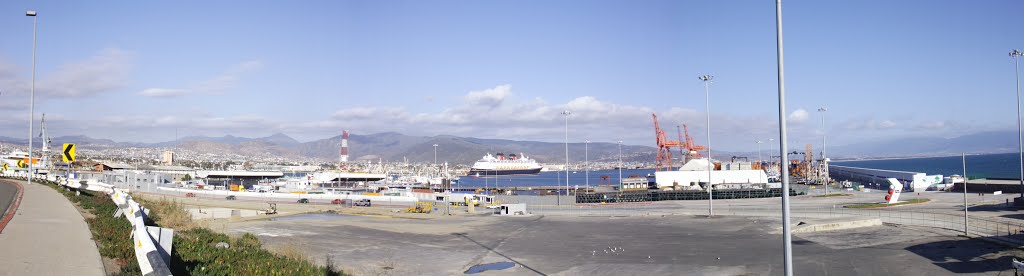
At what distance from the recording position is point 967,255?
21312 millimetres

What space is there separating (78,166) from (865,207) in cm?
13061

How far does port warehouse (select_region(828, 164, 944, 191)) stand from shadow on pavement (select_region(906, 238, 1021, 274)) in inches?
2363

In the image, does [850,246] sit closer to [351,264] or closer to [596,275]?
[596,275]

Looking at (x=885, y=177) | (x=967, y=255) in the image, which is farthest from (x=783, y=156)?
(x=885, y=177)

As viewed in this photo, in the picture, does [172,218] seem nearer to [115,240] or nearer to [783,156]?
[115,240]

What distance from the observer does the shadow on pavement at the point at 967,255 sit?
1892 centimetres

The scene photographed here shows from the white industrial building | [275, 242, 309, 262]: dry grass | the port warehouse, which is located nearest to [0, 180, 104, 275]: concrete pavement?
[275, 242, 309, 262]: dry grass

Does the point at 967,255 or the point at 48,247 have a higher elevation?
the point at 48,247

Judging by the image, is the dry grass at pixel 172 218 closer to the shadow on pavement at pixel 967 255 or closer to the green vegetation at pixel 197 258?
the green vegetation at pixel 197 258

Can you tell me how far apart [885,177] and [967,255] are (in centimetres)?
10395

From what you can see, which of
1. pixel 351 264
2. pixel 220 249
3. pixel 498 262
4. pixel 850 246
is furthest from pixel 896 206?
pixel 220 249

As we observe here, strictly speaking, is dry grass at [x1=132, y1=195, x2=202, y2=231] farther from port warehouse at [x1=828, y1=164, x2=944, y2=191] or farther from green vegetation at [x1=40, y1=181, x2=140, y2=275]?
port warehouse at [x1=828, y1=164, x2=944, y2=191]

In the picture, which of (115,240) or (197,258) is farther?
(115,240)

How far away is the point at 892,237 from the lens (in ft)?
88.6
